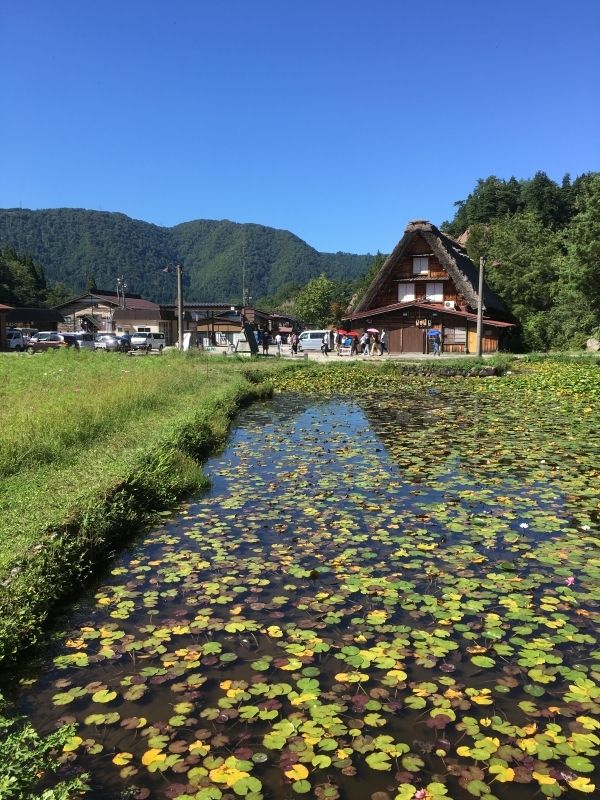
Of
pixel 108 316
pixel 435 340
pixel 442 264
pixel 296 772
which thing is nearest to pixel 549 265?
pixel 442 264

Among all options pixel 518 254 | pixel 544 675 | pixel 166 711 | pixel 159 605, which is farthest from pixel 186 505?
pixel 518 254

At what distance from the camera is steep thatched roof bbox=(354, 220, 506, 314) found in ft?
112

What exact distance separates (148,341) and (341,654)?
131 feet

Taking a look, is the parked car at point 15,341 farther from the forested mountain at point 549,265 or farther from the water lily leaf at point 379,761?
the water lily leaf at point 379,761

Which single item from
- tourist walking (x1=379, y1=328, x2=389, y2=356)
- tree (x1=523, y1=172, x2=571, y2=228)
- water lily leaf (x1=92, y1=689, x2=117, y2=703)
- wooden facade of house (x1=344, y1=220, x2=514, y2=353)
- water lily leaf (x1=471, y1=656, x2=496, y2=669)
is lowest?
water lily leaf (x1=92, y1=689, x2=117, y2=703)

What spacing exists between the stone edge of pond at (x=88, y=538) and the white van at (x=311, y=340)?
3386 centimetres

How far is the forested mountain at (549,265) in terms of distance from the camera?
28.4 meters

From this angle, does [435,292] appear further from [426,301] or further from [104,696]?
[104,696]

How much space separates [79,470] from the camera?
6211 mm

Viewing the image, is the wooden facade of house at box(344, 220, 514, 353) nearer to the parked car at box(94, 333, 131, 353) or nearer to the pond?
the parked car at box(94, 333, 131, 353)

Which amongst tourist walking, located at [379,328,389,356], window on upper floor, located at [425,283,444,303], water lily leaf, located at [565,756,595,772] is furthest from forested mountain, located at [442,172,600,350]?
water lily leaf, located at [565,756,595,772]

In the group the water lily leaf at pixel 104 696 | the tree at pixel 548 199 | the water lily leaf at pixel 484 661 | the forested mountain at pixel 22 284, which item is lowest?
the water lily leaf at pixel 104 696

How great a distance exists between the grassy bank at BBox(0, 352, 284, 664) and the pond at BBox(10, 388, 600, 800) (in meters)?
0.29

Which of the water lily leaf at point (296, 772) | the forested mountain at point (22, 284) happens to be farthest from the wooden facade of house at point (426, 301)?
the forested mountain at point (22, 284)
